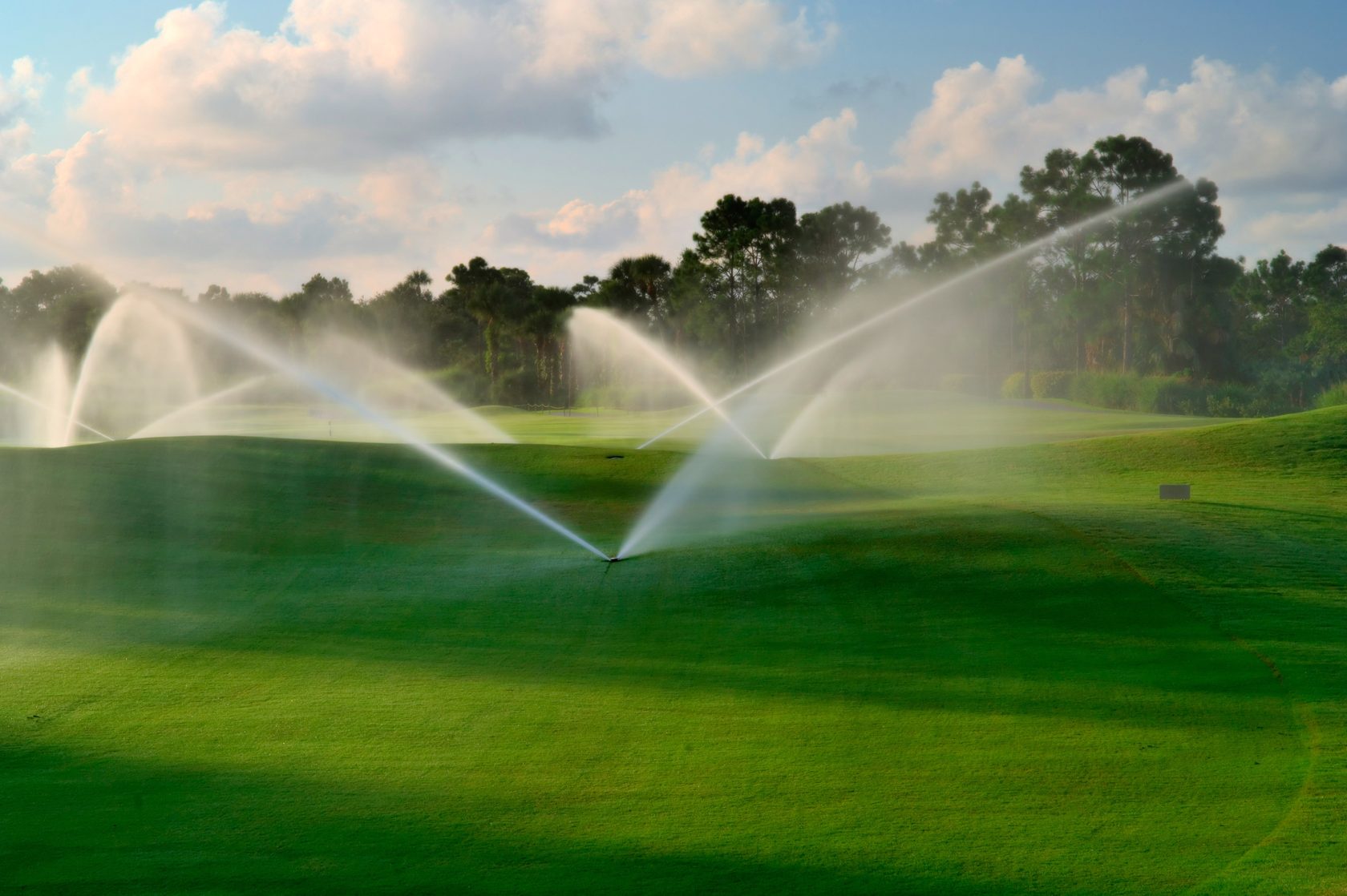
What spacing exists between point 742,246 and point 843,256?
9253 millimetres

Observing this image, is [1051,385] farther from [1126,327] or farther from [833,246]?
[833,246]

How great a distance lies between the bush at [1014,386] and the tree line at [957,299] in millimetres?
2700

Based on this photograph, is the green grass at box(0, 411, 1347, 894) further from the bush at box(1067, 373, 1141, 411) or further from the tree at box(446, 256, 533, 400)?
the tree at box(446, 256, 533, 400)

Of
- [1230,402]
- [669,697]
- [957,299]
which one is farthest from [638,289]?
[669,697]

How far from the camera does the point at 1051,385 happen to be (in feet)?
243

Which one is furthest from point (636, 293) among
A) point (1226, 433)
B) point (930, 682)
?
point (930, 682)

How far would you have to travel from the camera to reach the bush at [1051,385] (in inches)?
2854

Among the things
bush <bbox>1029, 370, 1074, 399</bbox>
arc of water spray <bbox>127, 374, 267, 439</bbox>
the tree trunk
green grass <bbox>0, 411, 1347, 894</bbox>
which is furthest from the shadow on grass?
the tree trunk

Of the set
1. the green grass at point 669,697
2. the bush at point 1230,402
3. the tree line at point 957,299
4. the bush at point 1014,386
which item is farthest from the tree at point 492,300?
the green grass at point 669,697

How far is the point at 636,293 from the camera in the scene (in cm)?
10200

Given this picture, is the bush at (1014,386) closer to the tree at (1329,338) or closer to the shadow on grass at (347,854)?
the tree at (1329,338)

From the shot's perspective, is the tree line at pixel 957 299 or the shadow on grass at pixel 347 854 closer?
the shadow on grass at pixel 347 854

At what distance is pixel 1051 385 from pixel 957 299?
22.0 meters

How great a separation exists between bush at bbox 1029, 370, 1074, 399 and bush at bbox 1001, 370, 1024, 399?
2844 mm
